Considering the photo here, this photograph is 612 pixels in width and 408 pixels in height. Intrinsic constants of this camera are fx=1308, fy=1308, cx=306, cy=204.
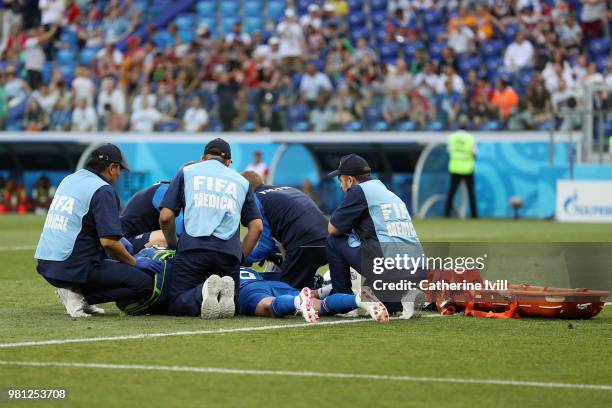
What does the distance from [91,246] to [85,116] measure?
2065cm

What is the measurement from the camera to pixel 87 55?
34.1 meters

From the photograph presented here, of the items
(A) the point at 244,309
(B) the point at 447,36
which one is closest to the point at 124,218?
(A) the point at 244,309

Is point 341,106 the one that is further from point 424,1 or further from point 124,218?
point 124,218

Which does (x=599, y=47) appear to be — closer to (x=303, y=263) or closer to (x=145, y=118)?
(x=145, y=118)

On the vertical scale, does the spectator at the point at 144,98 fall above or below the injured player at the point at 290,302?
above

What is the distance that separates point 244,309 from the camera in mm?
10906

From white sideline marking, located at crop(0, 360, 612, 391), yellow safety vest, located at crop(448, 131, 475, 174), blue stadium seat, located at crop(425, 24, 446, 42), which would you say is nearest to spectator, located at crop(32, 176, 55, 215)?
blue stadium seat, located at crop(425, 24, 446, 42)

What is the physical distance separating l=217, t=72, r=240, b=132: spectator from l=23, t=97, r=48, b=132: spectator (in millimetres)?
4751

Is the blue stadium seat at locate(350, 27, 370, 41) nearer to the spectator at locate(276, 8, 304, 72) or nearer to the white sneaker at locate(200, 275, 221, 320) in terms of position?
the spectator at locate(276, 8, 304, 72)

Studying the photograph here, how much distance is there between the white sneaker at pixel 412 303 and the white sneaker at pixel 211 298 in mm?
1507

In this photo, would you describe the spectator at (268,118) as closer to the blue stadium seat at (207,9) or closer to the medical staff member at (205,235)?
the blue stadium seat at (207,9)

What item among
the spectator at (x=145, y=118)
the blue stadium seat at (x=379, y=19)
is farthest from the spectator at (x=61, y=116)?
the blue stadium seat at (x=379, y=19)

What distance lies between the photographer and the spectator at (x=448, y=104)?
27.4 meters

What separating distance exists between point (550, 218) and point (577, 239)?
24.4 ft
